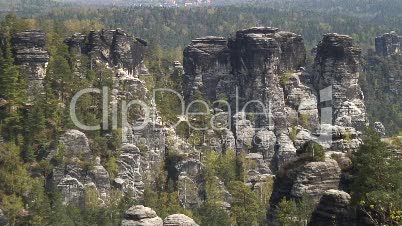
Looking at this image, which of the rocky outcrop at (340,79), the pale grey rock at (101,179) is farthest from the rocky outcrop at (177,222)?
the rocky outcrop at (340,79)

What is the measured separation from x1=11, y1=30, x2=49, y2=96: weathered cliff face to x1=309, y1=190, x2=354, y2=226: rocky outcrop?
41.7 meters

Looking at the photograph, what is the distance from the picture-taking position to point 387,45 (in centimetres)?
15238

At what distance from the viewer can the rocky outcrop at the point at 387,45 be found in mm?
152000

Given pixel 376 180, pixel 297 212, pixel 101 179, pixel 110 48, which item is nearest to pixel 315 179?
pixel 297 212

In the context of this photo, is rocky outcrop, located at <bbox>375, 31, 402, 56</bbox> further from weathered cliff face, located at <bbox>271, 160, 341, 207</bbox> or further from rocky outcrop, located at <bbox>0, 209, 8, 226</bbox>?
weathered cliff face, located at <bbox>271, 160, 341, 207</bbox>

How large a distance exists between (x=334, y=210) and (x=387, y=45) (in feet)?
411

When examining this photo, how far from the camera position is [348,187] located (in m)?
37.8

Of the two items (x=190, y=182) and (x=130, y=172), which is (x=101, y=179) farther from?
(x=190, y=182)

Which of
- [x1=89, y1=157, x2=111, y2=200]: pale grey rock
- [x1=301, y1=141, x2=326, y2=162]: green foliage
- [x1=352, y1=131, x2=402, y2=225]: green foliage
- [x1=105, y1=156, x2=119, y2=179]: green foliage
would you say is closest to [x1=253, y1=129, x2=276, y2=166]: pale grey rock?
[x1=105, y1=156, x2=119, y2=179]: green foliage

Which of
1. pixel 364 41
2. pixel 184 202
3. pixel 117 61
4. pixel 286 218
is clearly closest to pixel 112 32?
pixel 117 61

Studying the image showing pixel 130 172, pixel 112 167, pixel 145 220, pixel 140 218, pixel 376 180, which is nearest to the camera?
pixel 376 180

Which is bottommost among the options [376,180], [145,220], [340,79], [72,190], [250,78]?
[72,190]

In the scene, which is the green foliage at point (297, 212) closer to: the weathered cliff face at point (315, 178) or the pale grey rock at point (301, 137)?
the weathered cliff face at point (315, 178)

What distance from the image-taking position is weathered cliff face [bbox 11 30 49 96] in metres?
69.2
